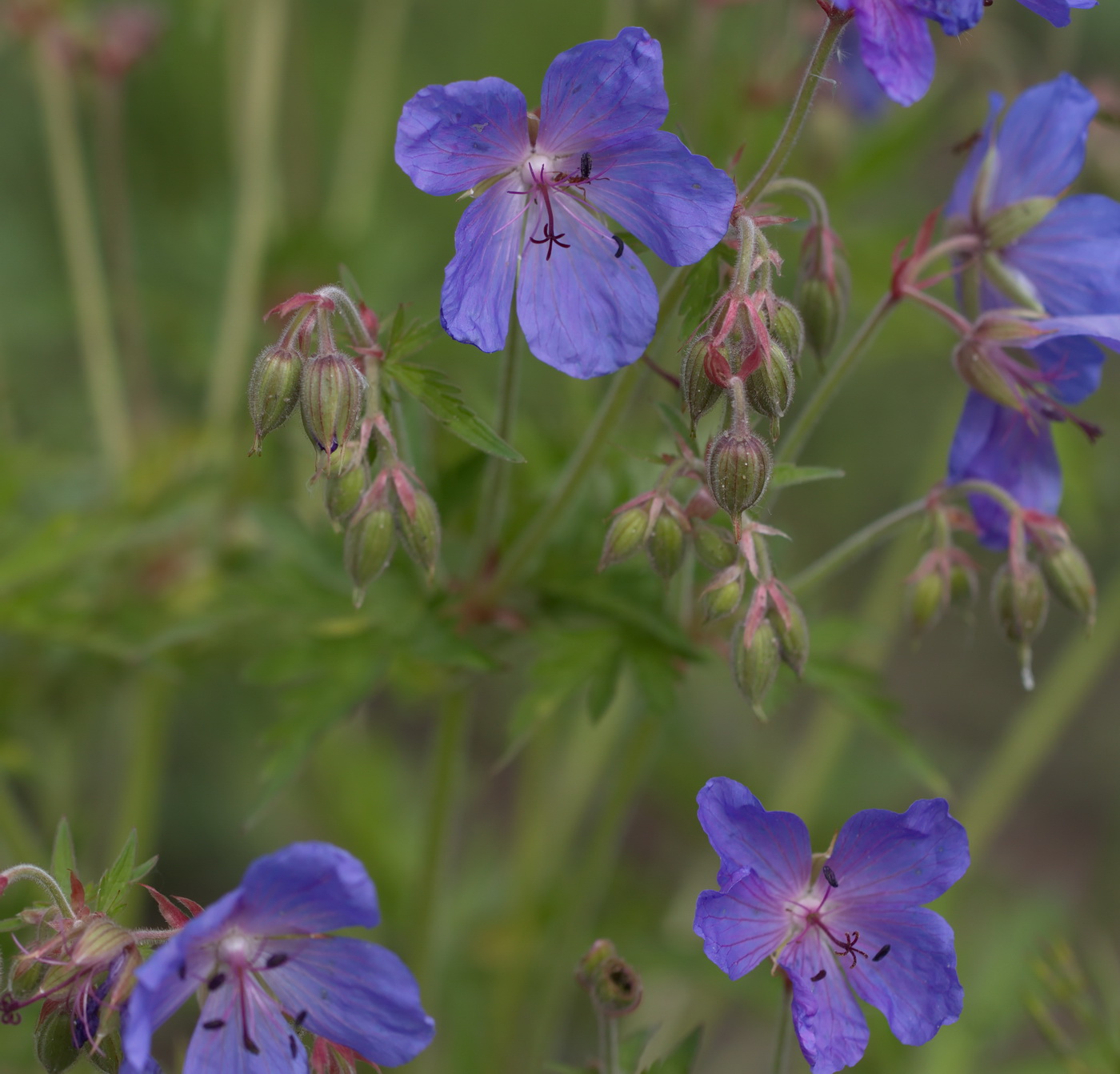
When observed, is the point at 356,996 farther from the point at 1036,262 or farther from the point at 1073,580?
the point at 1036,262

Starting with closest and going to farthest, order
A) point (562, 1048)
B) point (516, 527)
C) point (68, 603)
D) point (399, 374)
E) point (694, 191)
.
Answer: point (694, 191) < point (399, 374) < point (516, 527) < point (68, 603) < point (562, 1048)

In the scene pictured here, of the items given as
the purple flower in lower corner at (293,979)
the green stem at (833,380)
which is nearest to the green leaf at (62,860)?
the purple flower in lower corner at (293,979)

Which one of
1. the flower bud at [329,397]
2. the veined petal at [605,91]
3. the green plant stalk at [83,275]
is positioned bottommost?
the green plant stalk at [83,275]

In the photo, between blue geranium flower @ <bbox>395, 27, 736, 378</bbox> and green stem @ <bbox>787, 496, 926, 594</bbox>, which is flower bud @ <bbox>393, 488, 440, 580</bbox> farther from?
green stem @ <bbox>787, 496, 926, 594</bbox>

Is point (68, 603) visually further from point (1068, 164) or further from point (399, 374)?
point (1068, 164)

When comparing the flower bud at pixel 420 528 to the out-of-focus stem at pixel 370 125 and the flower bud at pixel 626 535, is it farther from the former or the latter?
the out-of-focus stem at pixel 370 125

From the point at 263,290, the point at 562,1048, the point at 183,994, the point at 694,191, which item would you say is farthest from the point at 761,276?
the point at 562,1048
